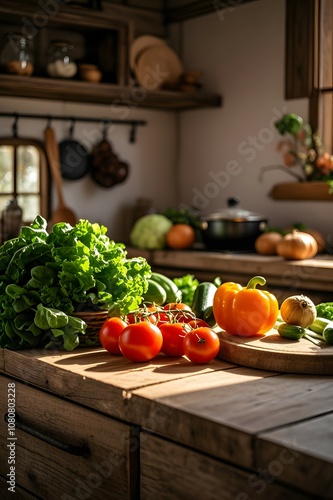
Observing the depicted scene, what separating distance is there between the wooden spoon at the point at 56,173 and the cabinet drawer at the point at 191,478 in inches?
119

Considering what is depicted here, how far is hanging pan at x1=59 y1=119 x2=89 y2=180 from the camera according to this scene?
4.44m

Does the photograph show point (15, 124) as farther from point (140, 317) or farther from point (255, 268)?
point (140, 317)

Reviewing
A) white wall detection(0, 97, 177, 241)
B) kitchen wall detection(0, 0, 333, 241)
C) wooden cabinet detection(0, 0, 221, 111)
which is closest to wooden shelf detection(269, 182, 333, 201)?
kitchen wall detection(0, 0, 333, 241)

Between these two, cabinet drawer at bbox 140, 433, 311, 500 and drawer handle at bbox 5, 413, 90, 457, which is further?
drawer handle at bbox 5, 413, 90, 457

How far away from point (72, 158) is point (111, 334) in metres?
2.84

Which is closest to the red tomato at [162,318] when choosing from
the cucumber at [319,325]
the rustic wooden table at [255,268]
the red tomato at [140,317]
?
the red tomato at [140,317]

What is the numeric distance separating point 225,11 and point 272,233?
5.37ft

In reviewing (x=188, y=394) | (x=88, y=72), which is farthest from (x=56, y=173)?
(x=188, y=394)

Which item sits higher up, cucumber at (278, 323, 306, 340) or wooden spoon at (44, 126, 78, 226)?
wooden spoon at (44, 126, 78, 226)

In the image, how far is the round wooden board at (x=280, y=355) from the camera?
166 cm

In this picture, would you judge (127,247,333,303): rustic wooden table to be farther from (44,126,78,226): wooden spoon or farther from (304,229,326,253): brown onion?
(44,126,78,226): wooden spoon

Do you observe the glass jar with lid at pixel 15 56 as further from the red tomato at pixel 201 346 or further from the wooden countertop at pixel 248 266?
the red tomato at pixel 201 346

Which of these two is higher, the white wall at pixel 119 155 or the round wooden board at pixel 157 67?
the round wooden board at pixel 157 67

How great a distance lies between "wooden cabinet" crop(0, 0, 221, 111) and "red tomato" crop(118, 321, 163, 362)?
2.50 metres
